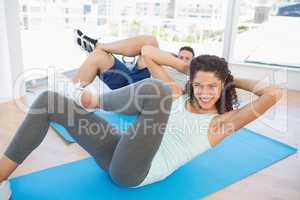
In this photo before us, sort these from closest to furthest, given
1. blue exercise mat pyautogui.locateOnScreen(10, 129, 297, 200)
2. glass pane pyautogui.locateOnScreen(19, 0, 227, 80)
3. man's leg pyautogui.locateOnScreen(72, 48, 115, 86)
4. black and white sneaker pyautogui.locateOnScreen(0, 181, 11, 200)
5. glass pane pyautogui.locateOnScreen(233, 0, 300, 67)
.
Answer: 1. black and white sneaker pyautogui.locateOnScreen(0, 181, 11, 200)
2. blue exercise mat pyautogui.locateOnScreen(10, 129, 297, 200)
3. man's leg pyautogui.locateOnScreen(72, 48, 115, 86)
4. glass pane pyautogui.locateOnScreen(233, 0, 300, 67)
5. glass pane pyautogui.locateOnScreen(19, 0, 227, 80)

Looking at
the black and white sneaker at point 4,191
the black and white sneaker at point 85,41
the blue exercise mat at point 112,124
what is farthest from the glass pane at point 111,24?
the black and white sneaker at point 4,191

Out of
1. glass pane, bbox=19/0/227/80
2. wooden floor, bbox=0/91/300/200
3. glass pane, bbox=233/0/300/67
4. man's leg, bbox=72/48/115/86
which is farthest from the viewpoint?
glass pane, bbox=19/0/227/80

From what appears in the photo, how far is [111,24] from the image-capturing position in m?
4.46

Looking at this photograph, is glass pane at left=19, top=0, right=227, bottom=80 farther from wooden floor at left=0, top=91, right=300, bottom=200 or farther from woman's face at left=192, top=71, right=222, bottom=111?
woman's face at left=192, top=71, right=222, bottom=111

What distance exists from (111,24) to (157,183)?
331 cm

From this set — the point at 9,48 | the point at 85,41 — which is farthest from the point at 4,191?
the point at 9,48

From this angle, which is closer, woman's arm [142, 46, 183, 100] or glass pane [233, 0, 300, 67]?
woman's arm [142, 46, 183, 100]

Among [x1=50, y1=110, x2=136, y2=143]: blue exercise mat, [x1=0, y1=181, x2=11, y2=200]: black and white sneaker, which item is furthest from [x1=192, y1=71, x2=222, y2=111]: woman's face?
[x1=0, y1=181, x2=11, y2=200]: black and white sneaker

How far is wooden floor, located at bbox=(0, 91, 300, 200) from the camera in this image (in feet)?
5.24

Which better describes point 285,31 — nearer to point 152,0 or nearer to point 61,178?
point 152,0

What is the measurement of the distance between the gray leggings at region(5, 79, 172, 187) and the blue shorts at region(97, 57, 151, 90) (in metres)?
0.95

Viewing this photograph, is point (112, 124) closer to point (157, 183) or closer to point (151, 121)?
point (157, 183)

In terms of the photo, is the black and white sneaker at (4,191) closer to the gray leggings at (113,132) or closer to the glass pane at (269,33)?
the gray leggings at (113,132)

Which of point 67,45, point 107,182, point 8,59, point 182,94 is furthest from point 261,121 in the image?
point 67,45
